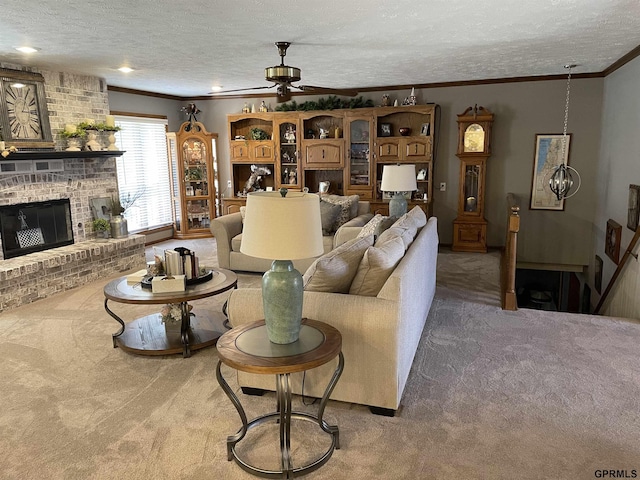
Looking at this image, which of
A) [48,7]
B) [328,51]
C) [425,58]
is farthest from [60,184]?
[425,58]

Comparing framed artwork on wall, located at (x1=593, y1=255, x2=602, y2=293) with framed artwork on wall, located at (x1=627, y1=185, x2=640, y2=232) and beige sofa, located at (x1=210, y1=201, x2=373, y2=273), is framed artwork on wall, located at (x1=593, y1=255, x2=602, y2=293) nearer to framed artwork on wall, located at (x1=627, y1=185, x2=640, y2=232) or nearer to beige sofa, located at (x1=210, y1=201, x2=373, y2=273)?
framed artwork on wall, located at (x1=627, y1=185, x2=640, y2=232)

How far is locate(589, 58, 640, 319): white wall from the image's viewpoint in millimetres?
4727

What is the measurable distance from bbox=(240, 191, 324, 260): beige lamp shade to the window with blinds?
5.68 meters

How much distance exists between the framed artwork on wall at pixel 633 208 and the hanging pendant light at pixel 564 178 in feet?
4.33

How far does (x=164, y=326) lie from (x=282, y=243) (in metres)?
2.42

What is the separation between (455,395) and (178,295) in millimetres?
2054

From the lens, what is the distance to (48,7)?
3061 millimetres

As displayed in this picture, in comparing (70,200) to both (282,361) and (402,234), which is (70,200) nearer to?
(402,234)

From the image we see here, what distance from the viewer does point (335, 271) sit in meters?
2.79

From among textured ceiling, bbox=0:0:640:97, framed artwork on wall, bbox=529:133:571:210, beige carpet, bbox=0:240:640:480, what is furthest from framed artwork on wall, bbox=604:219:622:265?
textured ceiling, bbox=0:0:640:97

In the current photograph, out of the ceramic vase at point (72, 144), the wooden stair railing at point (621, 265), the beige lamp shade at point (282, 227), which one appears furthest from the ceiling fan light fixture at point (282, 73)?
the wooden stair railing at point (621, 265)

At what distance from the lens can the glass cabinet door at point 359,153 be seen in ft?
23.9

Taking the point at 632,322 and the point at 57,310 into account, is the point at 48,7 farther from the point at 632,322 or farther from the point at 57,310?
the point at 632,322

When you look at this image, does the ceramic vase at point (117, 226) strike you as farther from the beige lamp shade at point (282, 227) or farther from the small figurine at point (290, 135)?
the beige lamp shade at point (282, 227)
